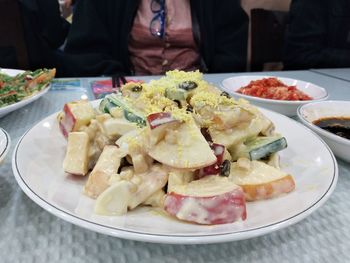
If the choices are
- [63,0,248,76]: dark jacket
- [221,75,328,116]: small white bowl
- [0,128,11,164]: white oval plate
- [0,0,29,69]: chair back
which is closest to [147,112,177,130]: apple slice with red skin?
[0,128,11,164]: white oval plate

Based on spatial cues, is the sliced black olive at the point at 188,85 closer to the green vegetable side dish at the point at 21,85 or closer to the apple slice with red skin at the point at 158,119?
the apple slice with red skin at the point at 158,119

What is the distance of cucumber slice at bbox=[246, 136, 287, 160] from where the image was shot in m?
0.61

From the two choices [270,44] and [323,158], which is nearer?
[323,158]

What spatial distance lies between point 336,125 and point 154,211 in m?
0.52

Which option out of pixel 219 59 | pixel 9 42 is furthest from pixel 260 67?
pixel 9 42

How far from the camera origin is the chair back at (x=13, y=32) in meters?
1.70

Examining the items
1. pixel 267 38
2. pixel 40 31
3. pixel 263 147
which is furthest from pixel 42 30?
pixel 263 147

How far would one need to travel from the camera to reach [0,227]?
0.51m

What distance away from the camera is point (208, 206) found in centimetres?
46

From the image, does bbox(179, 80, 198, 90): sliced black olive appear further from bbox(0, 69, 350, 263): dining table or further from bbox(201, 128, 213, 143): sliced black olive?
bbox(0, 69, 350, 263): dining table

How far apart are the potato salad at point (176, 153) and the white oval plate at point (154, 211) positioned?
0.02m

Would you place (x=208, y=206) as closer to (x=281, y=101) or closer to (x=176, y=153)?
(x=176, y=153)

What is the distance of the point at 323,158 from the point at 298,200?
151 mm

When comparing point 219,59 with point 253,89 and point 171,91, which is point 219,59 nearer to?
point 253,89
